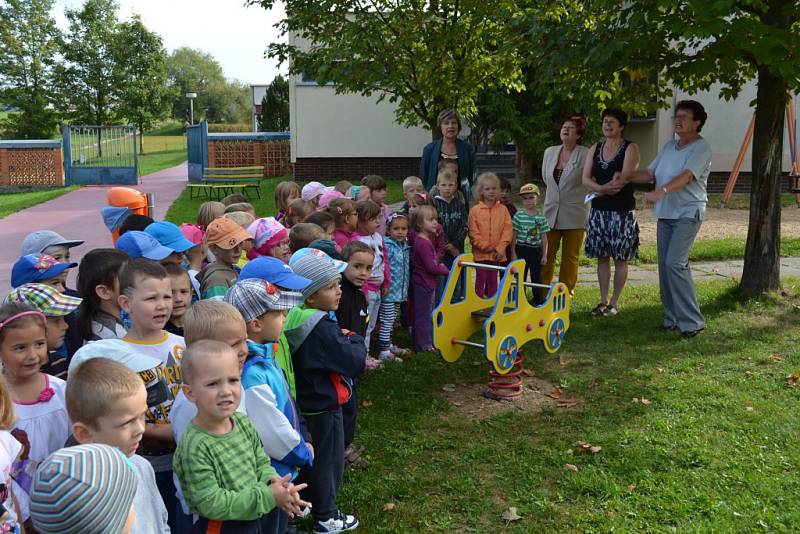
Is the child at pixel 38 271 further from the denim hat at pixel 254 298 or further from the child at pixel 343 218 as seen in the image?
the child at pixel 343 218

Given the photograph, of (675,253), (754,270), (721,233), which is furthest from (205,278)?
(721,233)

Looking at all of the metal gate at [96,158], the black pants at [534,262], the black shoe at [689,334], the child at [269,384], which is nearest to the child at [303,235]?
the child at [269,384]

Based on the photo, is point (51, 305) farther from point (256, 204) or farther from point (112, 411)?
point (256, 204)

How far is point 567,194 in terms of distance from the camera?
8.62 m

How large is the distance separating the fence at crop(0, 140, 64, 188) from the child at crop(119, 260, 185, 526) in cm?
2461

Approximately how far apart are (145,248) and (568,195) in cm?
505

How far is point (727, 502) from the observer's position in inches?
179

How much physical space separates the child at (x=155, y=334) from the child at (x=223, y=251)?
1.20 metres

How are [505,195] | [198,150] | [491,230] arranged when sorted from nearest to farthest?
[491,230] < [505,195] < [198,150]

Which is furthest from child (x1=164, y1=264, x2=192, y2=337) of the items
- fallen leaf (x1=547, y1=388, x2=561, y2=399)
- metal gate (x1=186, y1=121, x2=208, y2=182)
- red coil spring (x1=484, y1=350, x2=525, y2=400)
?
metal gate (x1=186, y1=121, x2=208, y2=182)

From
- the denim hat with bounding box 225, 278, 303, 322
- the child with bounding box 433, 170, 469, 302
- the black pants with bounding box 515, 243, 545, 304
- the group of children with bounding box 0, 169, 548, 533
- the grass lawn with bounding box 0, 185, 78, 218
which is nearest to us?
the group of children with bounding box 0, 169, 548, 533

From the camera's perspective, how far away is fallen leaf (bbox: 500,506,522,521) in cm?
447

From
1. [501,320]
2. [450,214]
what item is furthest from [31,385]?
[450,214]

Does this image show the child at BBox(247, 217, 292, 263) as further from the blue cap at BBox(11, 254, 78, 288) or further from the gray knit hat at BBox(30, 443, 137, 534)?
Result: the gray knit hat at BBox(30, 443, 137, 534)
